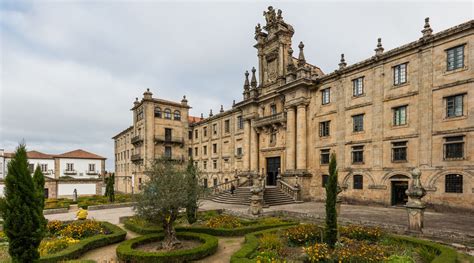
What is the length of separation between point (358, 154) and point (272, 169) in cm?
1144

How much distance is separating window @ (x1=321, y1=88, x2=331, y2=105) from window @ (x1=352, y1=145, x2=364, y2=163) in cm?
569

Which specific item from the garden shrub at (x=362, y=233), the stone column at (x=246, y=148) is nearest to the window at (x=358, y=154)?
the garden shrub at (x=362, y=233)

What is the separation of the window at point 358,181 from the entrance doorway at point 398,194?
2.69 metres

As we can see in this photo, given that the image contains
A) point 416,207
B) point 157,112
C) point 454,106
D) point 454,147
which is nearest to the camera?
point 416,207

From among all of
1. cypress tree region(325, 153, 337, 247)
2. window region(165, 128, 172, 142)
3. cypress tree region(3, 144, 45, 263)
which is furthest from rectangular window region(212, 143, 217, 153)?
cypress tree region(3, 144, 45, 263)

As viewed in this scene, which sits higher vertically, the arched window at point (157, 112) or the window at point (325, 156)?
the arched window at point (157, 112)

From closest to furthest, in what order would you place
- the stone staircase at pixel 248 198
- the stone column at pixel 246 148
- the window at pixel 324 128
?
the stone staircase at pixel 248 198 → the window at pixel 324 128 → the stone column at pixel 246 148

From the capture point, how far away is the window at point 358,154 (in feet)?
80.5

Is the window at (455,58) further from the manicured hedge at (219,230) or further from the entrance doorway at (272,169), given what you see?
the entrance doorway at (272,169)

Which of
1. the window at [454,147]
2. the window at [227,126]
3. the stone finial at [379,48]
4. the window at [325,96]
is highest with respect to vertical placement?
the stone finial at [379,48]

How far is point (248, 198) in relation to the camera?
88.8 ft

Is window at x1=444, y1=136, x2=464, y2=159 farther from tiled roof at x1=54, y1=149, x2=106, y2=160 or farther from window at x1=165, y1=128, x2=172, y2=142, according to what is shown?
tiled roof at x1=54, y1=149, x2=106, y2=160

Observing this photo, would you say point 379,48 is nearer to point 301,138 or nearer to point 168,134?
point 301,138

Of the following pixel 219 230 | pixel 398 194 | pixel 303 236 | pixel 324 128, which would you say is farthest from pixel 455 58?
pixel 219 230
